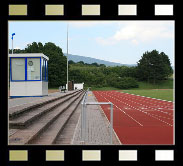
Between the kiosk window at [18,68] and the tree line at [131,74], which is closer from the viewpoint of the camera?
the kiosk window at [18,68]

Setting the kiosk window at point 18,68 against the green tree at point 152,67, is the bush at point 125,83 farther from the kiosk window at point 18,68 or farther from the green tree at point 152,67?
the kiosk window at point 18,68

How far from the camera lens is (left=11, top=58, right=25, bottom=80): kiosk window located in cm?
1641

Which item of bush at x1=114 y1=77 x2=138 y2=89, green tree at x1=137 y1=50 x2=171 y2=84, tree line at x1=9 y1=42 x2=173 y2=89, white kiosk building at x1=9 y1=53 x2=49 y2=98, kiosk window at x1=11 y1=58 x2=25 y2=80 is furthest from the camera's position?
green tree at x1=137 y1=50 x2=171 y2=84

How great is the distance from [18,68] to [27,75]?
0.71 meters

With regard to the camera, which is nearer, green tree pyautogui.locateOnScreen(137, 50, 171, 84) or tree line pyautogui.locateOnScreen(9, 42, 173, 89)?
tree line pyautogui.locateOnScreen(9, 42, 173, 89)

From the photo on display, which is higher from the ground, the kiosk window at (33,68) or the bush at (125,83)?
the kiosk window at (33,68)

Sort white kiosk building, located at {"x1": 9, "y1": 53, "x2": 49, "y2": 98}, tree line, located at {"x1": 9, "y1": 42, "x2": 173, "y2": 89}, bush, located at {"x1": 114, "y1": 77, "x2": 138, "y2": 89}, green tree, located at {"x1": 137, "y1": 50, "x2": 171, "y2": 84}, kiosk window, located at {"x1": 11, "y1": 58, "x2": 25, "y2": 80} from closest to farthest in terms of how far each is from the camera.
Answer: white kiosk building, located at {"x1": 9, "y1": 53, "x2": 49, "y2": 98} → kiosk window, located at {"x1": 11, "y1": 58, "x2": 25, "y2": 80} → tree line, located at {"x1": 9, "y1": 42, "x2": 173, "y2": 89} → bush, located at {"x1": 114, "y1": 77, "x2": 138, "y2": 89} → green tree, located at {"x1": 137, "y1": 50, "x2": 171, "y2": 84}

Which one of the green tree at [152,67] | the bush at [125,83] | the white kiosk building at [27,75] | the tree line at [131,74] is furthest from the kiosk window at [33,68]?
the green tree at [152,67]

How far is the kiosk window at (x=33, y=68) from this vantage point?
1647cm

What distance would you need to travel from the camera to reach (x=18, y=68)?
16562 millimetres

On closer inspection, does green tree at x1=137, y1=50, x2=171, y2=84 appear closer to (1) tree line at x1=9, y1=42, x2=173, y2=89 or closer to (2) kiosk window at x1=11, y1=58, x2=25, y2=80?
(1) tree line at x1=9, y1=42, x2=173, y2=89

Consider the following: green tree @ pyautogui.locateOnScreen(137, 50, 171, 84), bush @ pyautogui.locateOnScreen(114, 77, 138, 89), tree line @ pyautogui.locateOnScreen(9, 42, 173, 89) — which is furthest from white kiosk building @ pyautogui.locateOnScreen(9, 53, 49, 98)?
green tree @ pyautogui.locateOnScreen(137, 50, 171, 84)

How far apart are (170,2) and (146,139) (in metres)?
4.51
